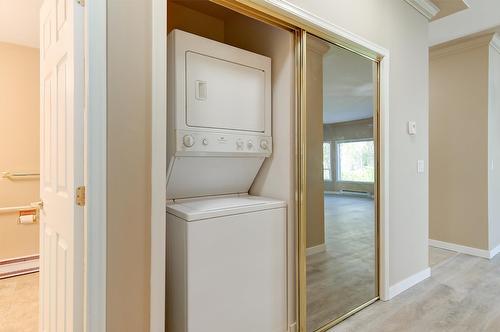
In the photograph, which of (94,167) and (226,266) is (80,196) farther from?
(226,266)

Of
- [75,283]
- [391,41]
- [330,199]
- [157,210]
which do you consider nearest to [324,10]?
[391,41]

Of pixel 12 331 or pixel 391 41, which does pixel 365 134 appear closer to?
pixel 391 41

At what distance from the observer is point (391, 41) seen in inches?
96.9

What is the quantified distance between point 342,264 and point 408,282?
2.82 ft

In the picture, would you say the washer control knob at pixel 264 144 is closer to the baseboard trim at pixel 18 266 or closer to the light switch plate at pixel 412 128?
the light switch plate at pixel 412 128

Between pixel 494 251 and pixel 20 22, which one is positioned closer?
pixel 20 22

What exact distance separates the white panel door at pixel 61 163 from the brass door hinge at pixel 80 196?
0.07 feet

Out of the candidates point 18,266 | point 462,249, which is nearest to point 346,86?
point 462,249

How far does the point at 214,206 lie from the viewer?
1589 millimetres

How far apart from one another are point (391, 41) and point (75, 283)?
110 inches

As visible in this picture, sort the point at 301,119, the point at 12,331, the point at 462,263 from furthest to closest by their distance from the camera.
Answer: the point at 462,263
the point at 12,331
the point at 301,119

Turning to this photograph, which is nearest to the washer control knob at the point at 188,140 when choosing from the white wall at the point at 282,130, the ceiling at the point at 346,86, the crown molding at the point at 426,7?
the white wall at the point at 282,130

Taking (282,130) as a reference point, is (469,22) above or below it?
above

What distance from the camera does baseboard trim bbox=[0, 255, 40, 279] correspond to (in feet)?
9.73
